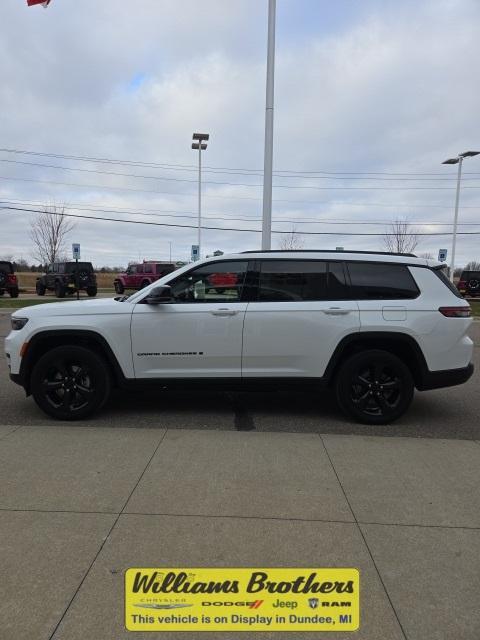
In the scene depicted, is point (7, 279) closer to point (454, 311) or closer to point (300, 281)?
point (300, 281)

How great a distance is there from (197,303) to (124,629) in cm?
334

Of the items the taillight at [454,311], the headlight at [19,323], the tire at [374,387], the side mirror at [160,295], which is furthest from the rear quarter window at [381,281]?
the headlight at [19,323]

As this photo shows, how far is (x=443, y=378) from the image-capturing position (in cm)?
525

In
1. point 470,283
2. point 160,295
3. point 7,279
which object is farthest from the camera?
point 470,283

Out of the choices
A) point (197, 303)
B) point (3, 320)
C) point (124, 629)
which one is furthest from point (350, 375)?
point (3, 320)

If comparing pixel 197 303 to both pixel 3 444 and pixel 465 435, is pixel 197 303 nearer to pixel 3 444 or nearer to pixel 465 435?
pixel 3 444

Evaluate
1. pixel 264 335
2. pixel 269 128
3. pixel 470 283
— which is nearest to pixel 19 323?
pixel 264 335

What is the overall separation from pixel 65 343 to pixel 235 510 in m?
2.85

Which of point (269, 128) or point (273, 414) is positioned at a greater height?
point (269, 128)

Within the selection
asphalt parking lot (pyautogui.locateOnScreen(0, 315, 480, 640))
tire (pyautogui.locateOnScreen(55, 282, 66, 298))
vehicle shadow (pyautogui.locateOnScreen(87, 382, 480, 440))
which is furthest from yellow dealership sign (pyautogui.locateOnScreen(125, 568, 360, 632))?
tire (pyautogui.locateOnScreen(55, 282, 66, 298))

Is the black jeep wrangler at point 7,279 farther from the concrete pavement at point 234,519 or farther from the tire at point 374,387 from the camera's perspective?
the tire at point 374,387

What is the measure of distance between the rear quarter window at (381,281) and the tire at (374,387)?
590 mm

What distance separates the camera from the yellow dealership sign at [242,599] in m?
2.33

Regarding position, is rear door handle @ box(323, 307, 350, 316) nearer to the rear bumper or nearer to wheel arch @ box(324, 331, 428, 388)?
wheel arch @ box(324, 331, 428, 388)
